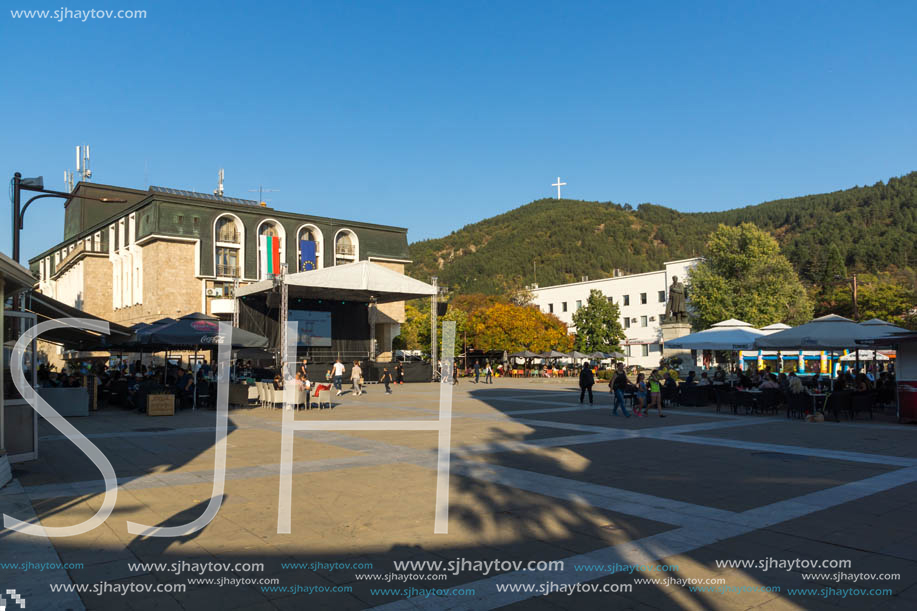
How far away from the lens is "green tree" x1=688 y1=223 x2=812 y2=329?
183 feet

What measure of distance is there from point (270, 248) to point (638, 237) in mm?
86108

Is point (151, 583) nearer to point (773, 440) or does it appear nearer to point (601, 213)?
point (773, 440)

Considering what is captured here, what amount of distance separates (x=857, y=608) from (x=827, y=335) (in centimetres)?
1612

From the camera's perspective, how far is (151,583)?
15.5 feet

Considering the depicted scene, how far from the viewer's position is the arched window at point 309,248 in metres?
53.0

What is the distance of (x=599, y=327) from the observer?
64.5m

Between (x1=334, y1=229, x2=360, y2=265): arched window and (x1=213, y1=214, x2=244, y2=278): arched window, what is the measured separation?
329 inches

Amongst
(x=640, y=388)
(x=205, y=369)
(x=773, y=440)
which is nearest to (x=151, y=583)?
(x=773, y=440)

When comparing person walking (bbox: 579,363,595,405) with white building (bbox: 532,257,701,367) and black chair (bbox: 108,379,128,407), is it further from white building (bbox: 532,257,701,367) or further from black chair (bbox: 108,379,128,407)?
white building (bbox: 532,257,701,367)

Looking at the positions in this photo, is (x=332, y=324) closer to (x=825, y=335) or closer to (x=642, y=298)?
(x=825, y=335)

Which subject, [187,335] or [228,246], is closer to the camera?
[187,335]

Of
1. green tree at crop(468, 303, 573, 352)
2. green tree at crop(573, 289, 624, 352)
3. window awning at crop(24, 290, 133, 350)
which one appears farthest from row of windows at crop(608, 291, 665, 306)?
window awning at crop(24, 290, 133, 350)

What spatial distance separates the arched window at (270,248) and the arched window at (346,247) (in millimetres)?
5168

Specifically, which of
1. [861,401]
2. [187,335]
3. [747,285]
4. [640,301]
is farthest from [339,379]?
[640,301]
